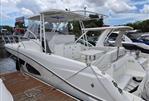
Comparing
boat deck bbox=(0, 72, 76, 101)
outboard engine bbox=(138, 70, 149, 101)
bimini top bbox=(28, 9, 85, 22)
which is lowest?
boat deck bbox=(0, 72, 76, 101)

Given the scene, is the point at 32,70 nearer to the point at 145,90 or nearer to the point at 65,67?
the point at 65,67

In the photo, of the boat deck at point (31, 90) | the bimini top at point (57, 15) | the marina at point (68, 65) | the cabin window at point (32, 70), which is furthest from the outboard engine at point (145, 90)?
the bimini top at point (57, 15)

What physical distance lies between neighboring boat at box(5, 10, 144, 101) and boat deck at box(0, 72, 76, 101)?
0.57 feet

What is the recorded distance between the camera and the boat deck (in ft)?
17.1

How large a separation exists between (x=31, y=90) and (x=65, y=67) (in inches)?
43.1

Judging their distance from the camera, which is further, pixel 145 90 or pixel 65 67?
pixel 65 67

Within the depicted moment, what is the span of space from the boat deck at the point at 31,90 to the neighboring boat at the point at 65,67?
17cm

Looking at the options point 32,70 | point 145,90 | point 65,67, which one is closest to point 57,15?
point 32,70

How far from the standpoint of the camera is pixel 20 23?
789 centimetres

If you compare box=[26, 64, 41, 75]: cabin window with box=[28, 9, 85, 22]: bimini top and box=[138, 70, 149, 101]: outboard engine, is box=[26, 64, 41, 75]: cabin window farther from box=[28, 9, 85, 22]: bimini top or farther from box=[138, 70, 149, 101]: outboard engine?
box=[138, 70, 149, 101]: outboard engine

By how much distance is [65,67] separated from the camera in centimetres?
529

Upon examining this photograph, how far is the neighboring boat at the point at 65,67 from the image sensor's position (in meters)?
4.63

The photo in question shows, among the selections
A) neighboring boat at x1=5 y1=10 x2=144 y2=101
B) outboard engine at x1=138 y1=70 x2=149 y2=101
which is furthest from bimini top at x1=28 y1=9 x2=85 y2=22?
outboard engine at x1=138 y1=70 x2=149 y2=101

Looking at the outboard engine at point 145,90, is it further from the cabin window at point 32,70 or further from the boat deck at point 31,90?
the cabin window at point 32,70
